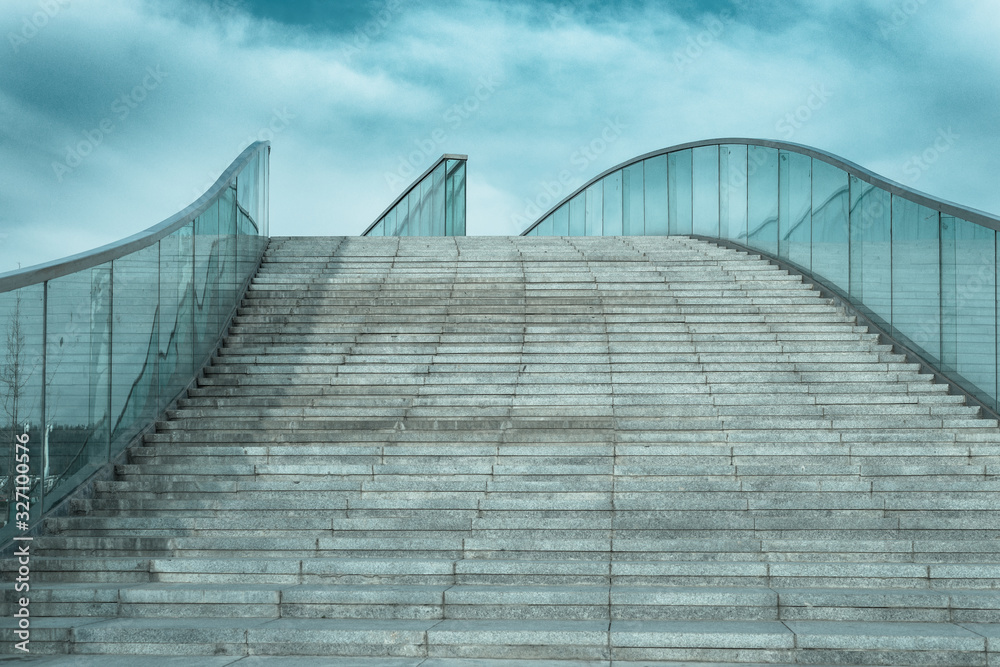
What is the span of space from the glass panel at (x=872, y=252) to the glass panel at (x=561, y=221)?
38.8 feet

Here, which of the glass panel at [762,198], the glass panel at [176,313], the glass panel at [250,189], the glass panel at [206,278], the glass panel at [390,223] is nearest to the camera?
the glass panel at [176,313]

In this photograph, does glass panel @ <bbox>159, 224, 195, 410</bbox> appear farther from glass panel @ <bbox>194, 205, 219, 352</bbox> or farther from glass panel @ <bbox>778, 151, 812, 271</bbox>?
glass panel @ <bbox>778, 151, 812, 271</bbox>

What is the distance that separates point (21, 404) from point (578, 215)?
16.9 m

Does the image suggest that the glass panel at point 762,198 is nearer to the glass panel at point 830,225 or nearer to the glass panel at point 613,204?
the glass panel at point 830,225

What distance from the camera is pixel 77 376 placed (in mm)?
7672

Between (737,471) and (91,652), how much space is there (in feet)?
15.6

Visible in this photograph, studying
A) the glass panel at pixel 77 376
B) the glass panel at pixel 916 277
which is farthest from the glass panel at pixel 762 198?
the glass panel at pixel 77 376

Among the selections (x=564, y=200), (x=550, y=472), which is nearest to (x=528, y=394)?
(x=550, y=472)

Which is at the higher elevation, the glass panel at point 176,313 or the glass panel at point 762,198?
the glass panel at point 762,198

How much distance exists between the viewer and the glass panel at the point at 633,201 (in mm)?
19375

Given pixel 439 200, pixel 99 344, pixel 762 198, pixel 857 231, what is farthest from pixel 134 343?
pixel 439 200

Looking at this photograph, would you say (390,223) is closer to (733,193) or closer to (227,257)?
(733,193)

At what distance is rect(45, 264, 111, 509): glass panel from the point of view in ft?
24.1

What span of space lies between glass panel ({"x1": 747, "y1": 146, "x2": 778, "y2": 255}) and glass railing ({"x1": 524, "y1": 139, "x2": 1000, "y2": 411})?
0.02 meters
